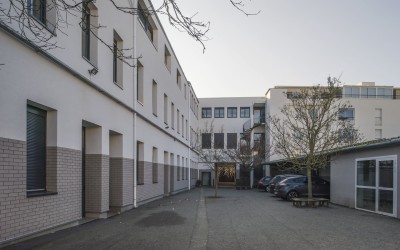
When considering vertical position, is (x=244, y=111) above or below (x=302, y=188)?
above

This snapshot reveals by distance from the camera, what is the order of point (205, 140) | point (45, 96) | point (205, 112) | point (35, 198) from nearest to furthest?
point (35, 198)
point (45, 96)
point (205, 140)
point (205, 112)

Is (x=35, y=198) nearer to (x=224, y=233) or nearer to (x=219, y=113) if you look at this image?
(x=224, y=233)

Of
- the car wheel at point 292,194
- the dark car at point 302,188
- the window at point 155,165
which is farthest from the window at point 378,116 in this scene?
the window at point 155,165

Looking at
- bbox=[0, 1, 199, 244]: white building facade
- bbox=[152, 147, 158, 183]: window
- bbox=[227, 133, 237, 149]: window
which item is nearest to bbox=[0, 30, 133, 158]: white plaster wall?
bbox=[0, 1, 199, 244]: white building facade

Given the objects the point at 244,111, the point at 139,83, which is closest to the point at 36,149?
the point at 139,83

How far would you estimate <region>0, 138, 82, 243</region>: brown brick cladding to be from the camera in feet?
25.1

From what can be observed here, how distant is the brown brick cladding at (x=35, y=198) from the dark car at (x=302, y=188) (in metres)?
15.3

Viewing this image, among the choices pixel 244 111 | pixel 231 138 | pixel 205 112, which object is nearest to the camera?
pixel 231 138

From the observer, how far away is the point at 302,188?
23.5 meters

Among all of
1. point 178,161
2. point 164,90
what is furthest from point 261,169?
point 164,90

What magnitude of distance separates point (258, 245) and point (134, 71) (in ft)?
35.9

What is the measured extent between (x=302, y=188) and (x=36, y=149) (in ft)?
57.3

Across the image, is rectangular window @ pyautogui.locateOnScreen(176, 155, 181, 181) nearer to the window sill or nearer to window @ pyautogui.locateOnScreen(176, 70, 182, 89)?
window @ pyautogui.locateOnScreen(176, 70, 182, 89)

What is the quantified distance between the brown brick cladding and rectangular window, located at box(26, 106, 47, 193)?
0.18m
